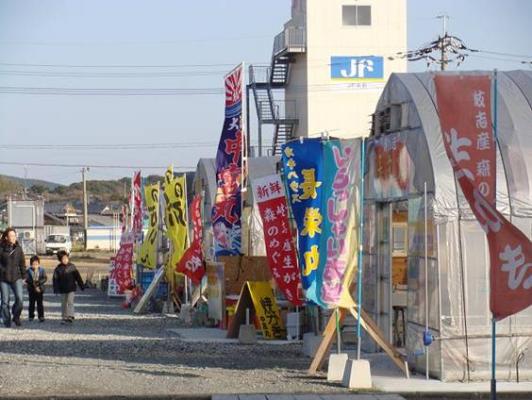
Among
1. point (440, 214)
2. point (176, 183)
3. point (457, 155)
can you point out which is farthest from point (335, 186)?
point (176, 183)

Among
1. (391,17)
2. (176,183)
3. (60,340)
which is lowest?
(60,340)

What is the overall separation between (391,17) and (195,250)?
3465cm

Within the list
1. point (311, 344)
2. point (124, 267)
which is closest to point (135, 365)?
point (311, 344)

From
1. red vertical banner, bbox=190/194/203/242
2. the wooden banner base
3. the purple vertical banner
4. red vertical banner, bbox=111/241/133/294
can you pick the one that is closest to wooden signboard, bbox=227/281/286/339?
the purple vertical banner

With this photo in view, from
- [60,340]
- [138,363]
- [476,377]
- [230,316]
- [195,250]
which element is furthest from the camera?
[195,250]

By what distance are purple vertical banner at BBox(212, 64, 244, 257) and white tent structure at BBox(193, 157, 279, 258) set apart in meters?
1.69

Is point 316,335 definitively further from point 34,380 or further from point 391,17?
point 391,17

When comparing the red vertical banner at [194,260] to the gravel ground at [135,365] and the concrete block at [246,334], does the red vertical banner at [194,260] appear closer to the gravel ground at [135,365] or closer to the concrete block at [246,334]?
the gravel ground at [135,365]

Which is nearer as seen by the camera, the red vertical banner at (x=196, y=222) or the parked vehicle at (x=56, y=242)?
the red vertical banner at (x=196, y=222)

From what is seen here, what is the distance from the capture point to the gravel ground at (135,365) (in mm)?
11984

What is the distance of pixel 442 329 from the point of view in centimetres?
1218

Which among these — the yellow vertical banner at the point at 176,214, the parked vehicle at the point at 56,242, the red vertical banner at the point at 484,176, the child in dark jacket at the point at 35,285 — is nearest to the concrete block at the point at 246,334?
the yellow vertical banner at the point at 176,214

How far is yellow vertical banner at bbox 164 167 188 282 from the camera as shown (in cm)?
2342

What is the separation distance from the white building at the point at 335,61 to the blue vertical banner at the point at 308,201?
38.9 m
